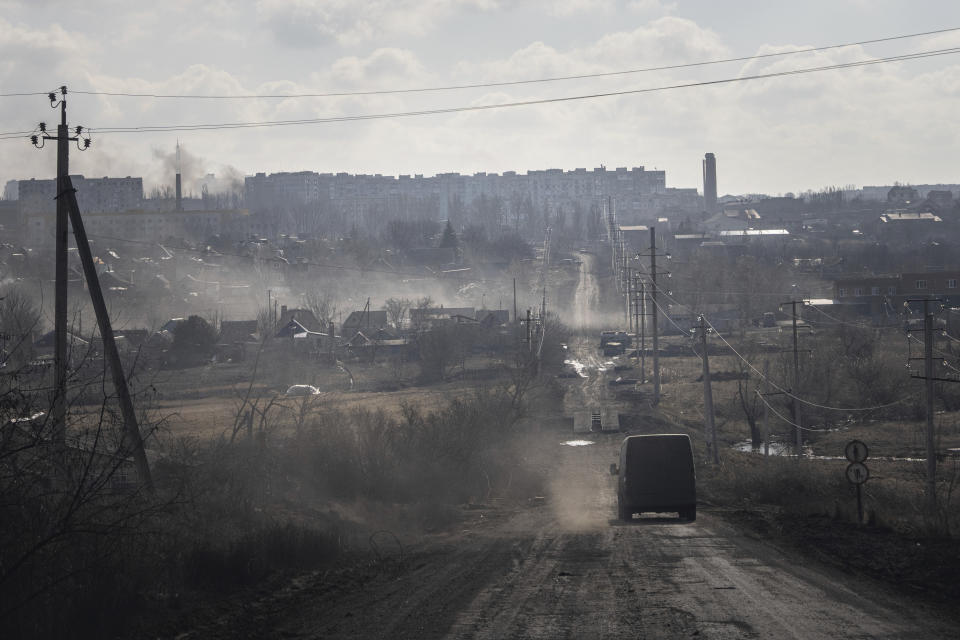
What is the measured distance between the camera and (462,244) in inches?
5032

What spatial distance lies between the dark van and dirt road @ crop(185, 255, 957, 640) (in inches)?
81.8

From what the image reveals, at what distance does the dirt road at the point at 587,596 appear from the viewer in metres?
8.60

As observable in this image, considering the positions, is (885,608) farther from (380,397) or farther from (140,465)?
(380,397)

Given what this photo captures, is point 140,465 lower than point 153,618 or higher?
higher

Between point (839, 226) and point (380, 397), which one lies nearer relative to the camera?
point (380, 397)

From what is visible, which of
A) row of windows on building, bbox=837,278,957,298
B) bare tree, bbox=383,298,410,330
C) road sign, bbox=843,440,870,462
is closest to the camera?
road sign, bbox=843,440,870,462

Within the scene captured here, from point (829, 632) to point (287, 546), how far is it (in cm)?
713

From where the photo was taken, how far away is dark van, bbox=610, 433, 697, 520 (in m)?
18.3

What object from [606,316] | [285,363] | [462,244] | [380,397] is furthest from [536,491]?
[462,244]

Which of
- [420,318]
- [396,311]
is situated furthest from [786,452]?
[396,311]

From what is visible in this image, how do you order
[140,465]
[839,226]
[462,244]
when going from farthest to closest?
[839,226]
[462,244]
[140,465]

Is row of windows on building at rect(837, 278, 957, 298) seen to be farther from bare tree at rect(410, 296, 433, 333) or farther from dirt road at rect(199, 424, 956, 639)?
dirt road at rect(199, 424, 956, 639)

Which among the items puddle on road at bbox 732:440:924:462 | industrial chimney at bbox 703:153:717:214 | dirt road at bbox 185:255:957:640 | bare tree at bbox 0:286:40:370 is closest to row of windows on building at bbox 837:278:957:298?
puddle on road at bbox 732:440:924:462

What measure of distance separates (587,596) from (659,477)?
28.7 feet
